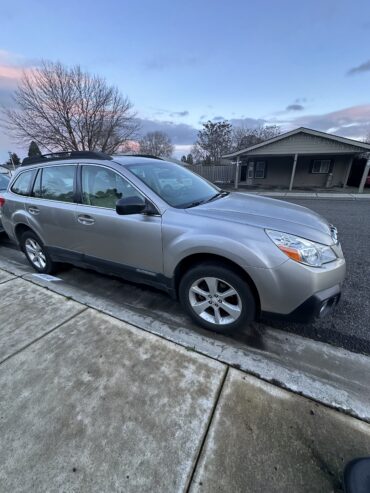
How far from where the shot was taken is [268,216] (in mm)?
2254

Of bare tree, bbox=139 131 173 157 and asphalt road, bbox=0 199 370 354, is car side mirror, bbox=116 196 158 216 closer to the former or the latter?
asphalt road, bbox=0 199 370 354

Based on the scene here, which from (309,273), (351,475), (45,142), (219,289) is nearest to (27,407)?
(219,289)

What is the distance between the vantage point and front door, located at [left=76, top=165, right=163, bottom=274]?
2.45 m

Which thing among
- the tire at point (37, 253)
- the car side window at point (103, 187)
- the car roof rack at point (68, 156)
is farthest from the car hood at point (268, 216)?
the tire at point (37, 253)

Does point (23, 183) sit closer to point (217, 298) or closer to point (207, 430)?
point (217, 298)

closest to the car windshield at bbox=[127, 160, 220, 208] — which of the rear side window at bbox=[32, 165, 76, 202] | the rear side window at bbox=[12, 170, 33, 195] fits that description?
the rear side window at bbox=[32, 165, 76, 202]

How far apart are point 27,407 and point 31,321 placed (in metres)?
1.10

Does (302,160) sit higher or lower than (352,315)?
higher

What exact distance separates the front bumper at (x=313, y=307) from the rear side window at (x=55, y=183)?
2689mm

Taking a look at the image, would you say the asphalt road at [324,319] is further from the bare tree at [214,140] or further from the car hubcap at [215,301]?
the bare tree at [214,140]

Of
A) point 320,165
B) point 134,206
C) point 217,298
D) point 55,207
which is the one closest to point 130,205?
point 134,206

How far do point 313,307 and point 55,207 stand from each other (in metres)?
3.10

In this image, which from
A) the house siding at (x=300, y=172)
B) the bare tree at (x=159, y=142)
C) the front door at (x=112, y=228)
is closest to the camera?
the front door at (x=112, y=228)

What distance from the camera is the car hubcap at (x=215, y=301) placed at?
2221 millimetres
